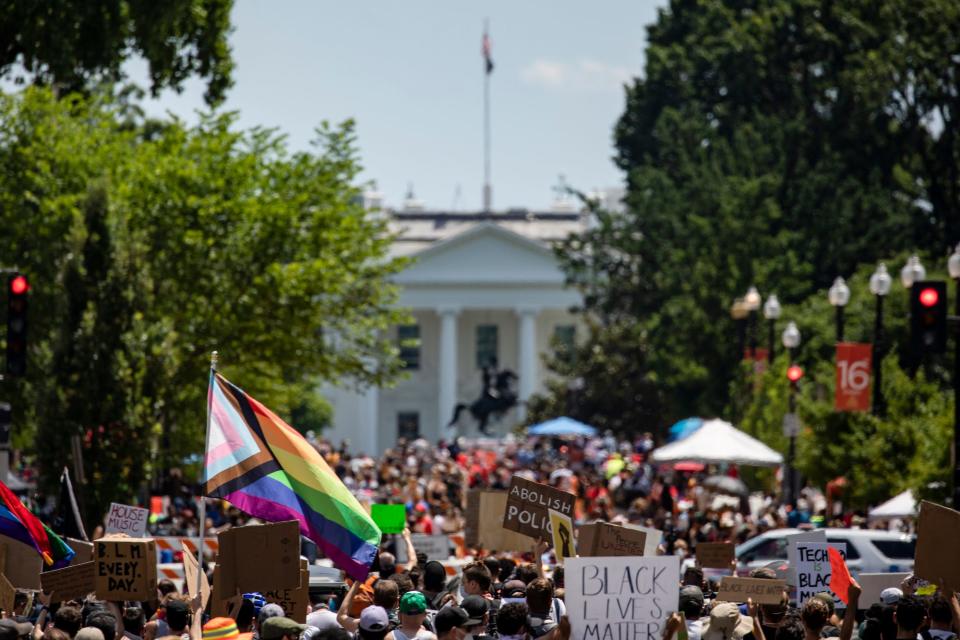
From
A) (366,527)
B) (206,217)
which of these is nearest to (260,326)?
(206,217)

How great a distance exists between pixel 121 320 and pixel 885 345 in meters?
22.9

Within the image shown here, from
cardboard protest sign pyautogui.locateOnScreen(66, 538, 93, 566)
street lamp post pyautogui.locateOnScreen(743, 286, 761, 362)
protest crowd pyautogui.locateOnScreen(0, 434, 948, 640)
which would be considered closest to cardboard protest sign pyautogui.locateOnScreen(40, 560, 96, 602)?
protest crowd pyautogui.locateOnScreen(0, 434, 948, 640)

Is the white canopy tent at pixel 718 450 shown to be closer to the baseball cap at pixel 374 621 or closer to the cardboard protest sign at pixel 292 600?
the cardboard protest sign at pixel 292 600

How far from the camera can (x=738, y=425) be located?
44.2 m

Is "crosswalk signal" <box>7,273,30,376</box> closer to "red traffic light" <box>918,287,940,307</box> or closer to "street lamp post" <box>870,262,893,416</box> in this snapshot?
"red traffic light" <box>918,287,940,307</box>

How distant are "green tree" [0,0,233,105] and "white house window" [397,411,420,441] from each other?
77.1 m

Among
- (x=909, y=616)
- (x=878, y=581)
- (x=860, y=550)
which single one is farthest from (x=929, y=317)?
(x=909, y=616)

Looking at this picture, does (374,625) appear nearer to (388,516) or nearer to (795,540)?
(795,540)

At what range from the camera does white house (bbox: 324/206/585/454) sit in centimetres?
10000

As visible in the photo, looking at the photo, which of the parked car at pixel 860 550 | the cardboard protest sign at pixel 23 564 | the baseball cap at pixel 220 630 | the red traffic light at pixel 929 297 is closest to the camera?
the baseball cap at pixel 220 630

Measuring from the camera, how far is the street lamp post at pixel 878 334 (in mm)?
27312

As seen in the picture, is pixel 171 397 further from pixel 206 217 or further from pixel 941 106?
pixel 941 106

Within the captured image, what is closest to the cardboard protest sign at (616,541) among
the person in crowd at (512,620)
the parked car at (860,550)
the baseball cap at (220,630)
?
the person in crowd at (512,620)

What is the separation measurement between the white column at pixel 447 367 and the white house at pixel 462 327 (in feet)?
0.17
